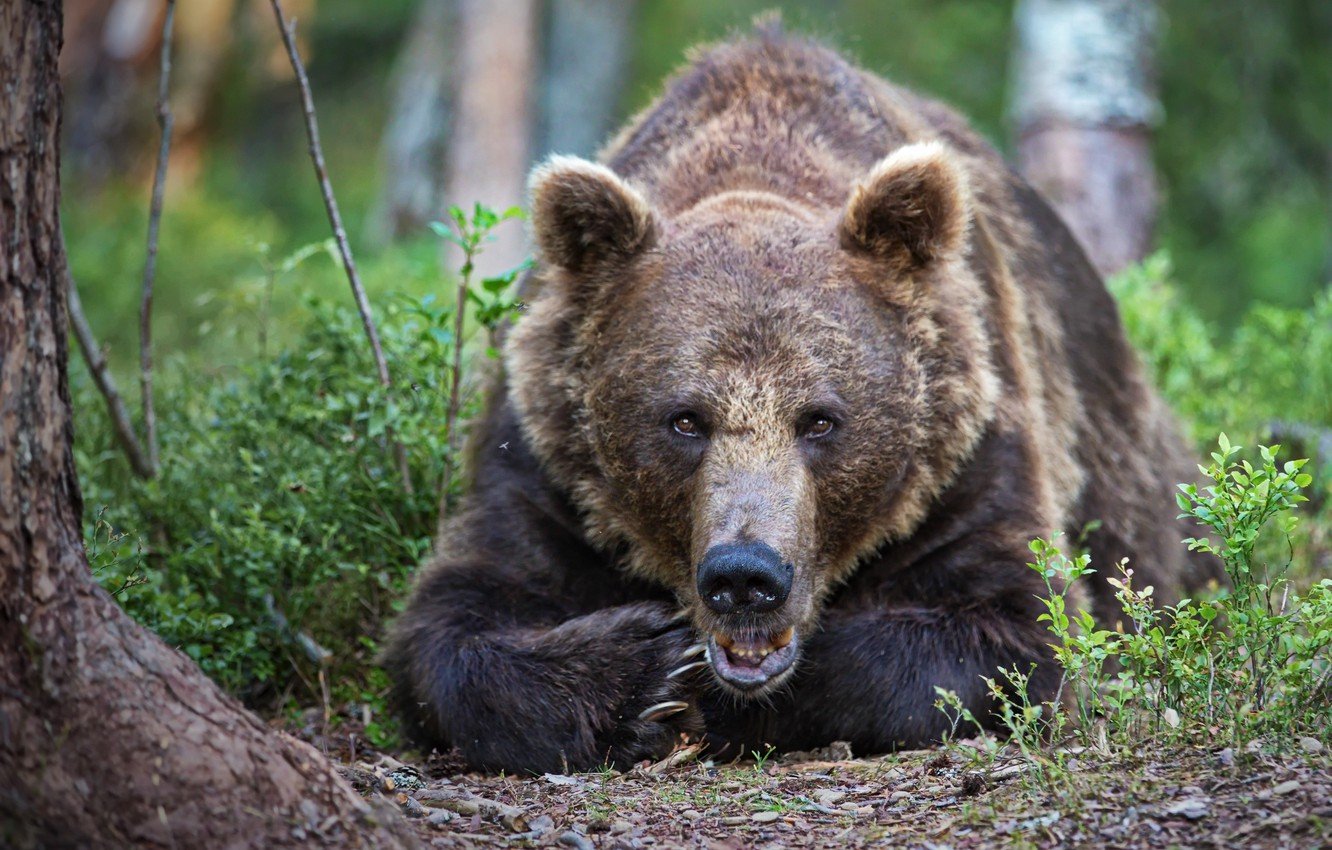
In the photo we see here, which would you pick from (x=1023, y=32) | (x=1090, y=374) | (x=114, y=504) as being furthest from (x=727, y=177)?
(x=1023, y=32)

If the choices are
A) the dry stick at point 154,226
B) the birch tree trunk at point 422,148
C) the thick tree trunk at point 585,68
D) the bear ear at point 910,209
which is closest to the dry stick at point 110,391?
the dry stick at point 154,226

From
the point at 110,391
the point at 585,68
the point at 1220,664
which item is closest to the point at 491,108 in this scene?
the point at 585,68

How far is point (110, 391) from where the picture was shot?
5.29 m

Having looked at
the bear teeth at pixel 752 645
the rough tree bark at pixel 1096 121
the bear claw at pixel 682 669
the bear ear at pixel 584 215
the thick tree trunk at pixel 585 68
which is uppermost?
the thick tree trunk at pixel 585 68

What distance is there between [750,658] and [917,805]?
0.91m

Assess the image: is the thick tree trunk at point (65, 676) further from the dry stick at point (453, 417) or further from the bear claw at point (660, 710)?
the dry stick at point (453, 417)

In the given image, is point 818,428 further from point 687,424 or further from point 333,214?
point 333,214

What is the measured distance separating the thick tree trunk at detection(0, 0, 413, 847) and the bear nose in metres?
1.21

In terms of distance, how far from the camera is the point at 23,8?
9.14 ft

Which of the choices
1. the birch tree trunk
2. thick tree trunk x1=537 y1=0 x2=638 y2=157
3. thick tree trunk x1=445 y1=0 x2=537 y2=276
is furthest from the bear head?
thick tree trunk x1=537 y1=0 x2=638 y2=157

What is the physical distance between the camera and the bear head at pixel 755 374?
4.18 m

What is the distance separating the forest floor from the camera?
9.60 feet

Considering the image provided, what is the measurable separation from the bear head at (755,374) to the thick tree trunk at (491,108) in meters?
9.00

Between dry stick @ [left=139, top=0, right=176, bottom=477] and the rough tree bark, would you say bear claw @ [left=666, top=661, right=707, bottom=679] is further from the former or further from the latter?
the rough tree bark
